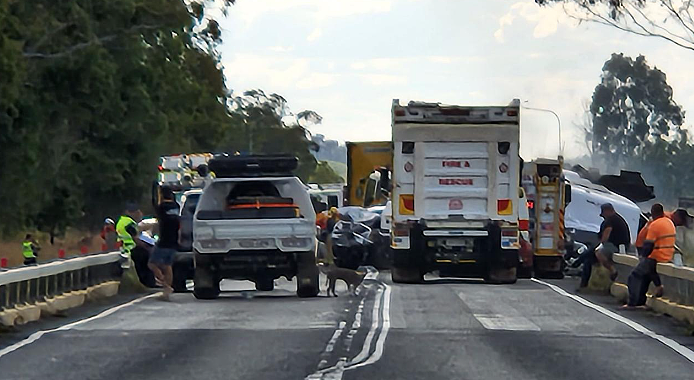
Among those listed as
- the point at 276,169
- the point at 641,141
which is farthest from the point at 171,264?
the point at 641,141

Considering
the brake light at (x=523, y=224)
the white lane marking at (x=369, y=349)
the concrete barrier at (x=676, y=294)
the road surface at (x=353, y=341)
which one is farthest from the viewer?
the brake light at (x=523, y=224)

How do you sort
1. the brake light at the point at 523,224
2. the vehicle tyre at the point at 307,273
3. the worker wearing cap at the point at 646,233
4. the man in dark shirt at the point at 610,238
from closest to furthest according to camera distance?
1. the worker wearing cap at the point at 646,233
2. the vehicle tyre at the point at 307,273
3. the man in dark shirt at the point at 610,238
4. the brake light at the point at 523,224

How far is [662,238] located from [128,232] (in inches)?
370

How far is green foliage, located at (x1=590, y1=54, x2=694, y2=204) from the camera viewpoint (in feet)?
308

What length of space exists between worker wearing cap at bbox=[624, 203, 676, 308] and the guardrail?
27.9 feet

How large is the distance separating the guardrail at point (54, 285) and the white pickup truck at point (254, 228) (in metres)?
1.75

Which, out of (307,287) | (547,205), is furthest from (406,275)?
(547,205)

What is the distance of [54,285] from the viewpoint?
67.6 ft

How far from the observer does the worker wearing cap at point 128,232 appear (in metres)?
24.8

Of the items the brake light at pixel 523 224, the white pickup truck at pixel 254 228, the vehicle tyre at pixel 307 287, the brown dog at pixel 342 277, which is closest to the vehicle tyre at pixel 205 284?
the white pickup truck at pixel 254 228

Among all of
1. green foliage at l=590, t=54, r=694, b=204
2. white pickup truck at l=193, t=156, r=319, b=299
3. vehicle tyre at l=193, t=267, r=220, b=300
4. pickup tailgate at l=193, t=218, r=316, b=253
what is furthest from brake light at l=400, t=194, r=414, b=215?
Answer: green foliage at l=590, t=54, r=694, b=204

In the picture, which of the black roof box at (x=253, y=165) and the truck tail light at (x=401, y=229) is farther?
the truck tail light at (x=401, y=229)

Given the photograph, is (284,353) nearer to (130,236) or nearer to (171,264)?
(171,264)

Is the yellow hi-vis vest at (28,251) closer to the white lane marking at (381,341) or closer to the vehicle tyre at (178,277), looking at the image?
the vehicle tyre at (178,277)
